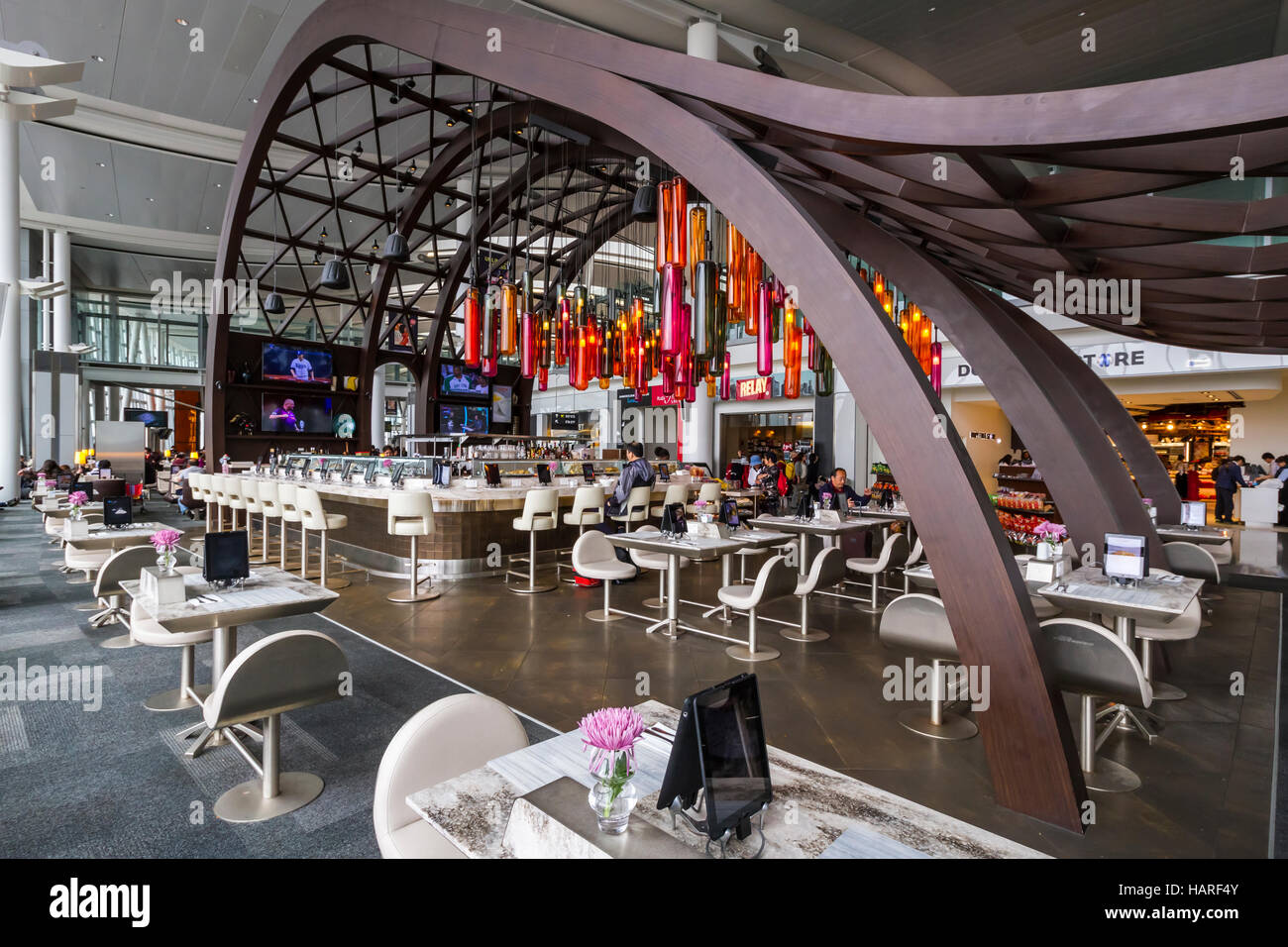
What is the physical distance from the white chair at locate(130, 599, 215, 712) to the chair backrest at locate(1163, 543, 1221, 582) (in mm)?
6867

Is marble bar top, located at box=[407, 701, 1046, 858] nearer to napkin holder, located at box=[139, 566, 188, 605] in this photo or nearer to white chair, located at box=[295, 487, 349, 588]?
napkin holder, located at box=[139, 566, 188, 605]

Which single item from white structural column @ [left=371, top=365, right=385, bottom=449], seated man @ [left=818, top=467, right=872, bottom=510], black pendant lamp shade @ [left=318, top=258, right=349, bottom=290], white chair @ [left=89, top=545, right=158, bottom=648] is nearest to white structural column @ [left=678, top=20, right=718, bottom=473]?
black pendant lamp shade @ [left=318, top=258, right=349, bottom=290]

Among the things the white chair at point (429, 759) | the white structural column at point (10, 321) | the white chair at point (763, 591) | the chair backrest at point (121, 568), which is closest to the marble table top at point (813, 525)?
the white chair at point (763, 591)

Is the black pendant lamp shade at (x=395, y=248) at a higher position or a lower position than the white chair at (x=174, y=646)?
higher

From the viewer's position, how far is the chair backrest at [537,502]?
21.3 feet


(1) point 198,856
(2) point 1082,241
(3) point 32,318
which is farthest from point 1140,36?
(3) point 32,318

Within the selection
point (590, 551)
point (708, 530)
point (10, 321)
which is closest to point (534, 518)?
point (590, 551)

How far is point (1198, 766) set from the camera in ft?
10.1

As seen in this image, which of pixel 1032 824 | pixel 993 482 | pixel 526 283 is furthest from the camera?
pixel 993 482

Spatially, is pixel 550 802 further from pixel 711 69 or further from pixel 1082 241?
pixel 1082 241

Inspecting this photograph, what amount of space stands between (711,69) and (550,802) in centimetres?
369

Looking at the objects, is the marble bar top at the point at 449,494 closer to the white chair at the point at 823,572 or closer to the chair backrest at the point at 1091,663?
the white chair at the point at 823,572

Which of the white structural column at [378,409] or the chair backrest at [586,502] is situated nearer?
the chair backrest at [586,502]

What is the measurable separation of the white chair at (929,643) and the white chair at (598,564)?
2214mm
